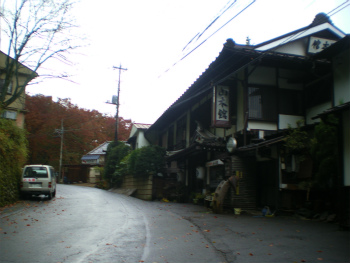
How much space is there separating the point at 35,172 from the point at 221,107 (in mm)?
10981

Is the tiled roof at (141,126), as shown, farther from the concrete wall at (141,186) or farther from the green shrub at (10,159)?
the green shrub at (10,159)

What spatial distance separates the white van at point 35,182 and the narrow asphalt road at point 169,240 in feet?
21.4

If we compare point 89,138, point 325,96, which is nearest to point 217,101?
point 325,96

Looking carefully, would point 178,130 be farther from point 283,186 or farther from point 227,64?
point 283,186

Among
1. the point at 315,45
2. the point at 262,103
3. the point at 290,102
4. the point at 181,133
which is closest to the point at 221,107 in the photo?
the point at 262,103

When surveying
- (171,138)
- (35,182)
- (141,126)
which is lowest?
(35,182)

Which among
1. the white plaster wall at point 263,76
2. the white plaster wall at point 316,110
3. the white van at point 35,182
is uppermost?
the white plaster wall at point 263,76

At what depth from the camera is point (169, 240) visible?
751 cm

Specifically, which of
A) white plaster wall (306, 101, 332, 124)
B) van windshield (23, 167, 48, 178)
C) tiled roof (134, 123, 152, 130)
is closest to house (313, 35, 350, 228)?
white plaster wall (306, 101, 332, 124)

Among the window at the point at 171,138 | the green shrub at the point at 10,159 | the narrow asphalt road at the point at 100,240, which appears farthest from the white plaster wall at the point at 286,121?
the window at the point at 171,138

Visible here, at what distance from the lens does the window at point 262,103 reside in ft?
42.4

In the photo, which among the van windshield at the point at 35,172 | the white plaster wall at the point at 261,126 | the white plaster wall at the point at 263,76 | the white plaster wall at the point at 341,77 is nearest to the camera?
the white plaster wall at the point at 341,77

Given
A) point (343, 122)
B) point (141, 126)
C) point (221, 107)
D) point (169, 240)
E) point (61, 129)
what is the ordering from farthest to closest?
point (61, 129), point (141, 126), point (221, 107), point (343, 122), point (169, 240)

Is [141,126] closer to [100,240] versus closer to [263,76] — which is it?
[263,76]
